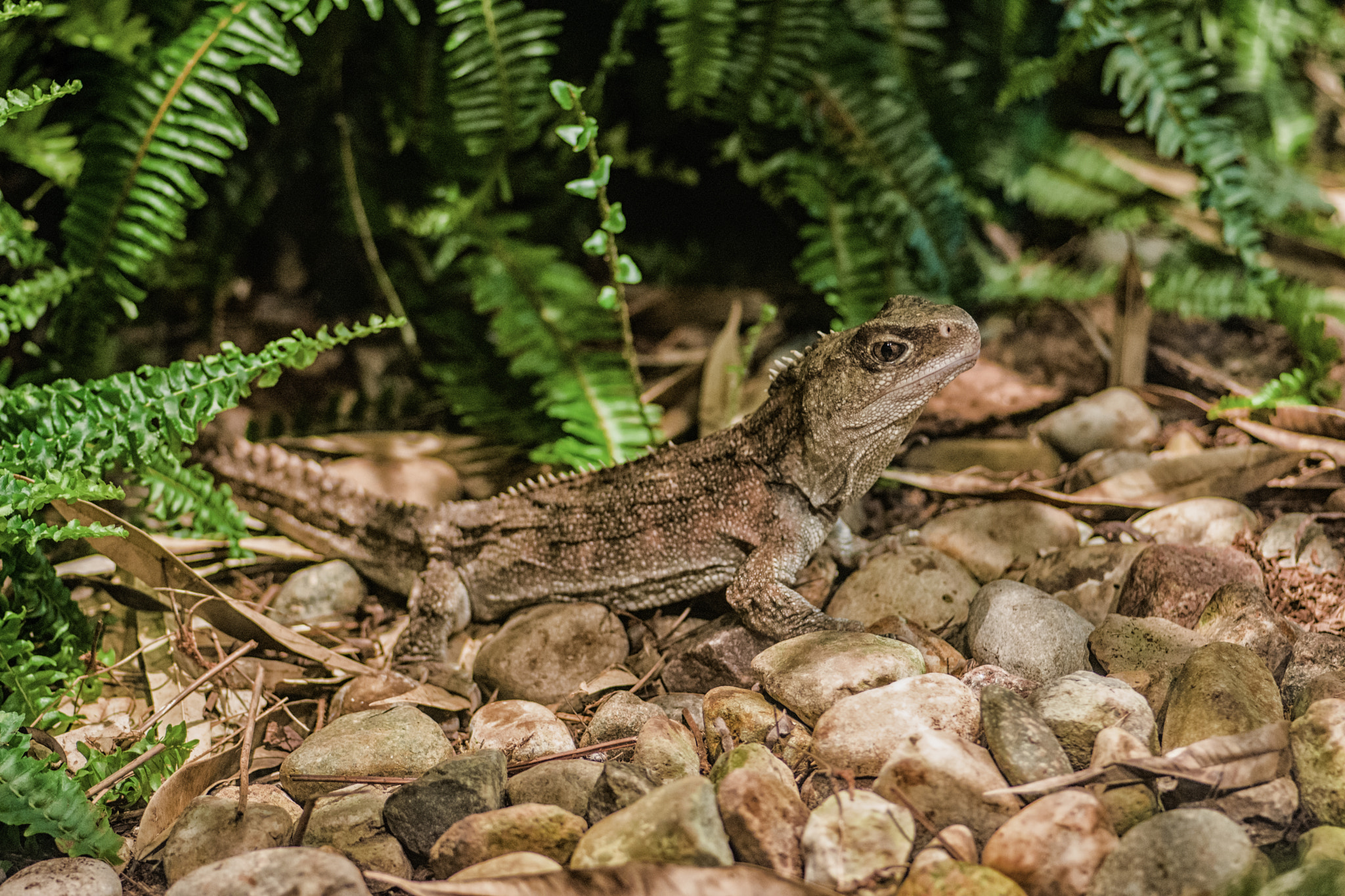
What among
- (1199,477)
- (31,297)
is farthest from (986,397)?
(31,297)

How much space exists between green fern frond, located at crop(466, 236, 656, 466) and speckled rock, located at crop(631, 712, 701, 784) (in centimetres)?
224

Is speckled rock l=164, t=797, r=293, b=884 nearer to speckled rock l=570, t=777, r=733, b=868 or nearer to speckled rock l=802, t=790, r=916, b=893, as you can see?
speckled rock l=570, t=777, r=733, b=868

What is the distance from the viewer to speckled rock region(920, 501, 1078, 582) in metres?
4.67

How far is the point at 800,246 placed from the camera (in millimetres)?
7488

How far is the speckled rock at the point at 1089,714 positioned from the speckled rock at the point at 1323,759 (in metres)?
0.45

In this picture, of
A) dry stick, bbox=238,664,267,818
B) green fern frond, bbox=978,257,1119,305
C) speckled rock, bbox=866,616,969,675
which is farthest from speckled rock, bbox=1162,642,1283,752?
green fern frond, bbox=978,257,1119,305

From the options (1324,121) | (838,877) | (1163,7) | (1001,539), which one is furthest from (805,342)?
(1324,121)

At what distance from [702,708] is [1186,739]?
1.89 m

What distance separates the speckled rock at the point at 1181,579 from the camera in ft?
13.0

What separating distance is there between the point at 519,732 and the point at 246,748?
3.81 ft

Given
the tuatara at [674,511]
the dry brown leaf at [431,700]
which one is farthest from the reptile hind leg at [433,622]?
the dry brown leaf at [431,700]

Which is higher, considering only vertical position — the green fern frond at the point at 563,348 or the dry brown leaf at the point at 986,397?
the green fern frond at the point at 563,348

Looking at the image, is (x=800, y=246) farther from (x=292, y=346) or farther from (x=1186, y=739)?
(x=1186, y=739)

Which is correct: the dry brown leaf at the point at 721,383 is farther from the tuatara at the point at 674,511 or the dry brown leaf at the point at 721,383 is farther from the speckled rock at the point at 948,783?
the speckled rock at the point at 948,783
